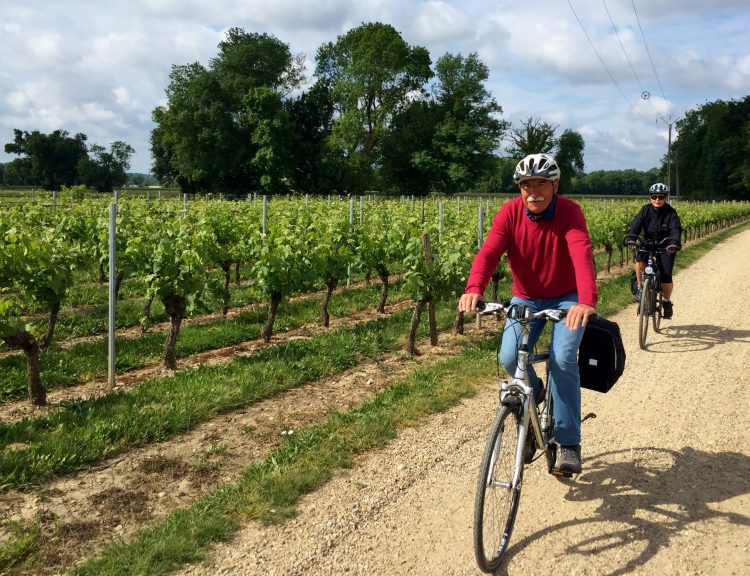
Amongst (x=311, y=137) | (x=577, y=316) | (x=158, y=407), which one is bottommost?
(x=158, y=407)

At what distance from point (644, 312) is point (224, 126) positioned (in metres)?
42.5

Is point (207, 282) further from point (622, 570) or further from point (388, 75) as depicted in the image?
point (388, 75)

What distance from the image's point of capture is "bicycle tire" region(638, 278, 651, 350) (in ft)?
24.6

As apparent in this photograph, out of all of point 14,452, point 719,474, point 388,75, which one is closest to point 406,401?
point 719,474

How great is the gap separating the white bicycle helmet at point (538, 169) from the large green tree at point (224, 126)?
42767 millimetres

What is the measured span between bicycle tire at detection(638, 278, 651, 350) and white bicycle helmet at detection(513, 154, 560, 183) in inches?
185

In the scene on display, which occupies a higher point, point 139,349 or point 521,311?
point 521,311

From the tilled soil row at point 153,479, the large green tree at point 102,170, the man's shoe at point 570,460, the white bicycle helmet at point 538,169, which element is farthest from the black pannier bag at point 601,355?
the large green tree at point 102,170

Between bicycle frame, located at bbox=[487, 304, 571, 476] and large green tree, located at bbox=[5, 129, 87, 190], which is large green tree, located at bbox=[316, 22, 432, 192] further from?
bicycle frame, located at bbox=[487, 304, 571, 476]

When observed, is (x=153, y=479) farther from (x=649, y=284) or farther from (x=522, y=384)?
(x=649, y=284)

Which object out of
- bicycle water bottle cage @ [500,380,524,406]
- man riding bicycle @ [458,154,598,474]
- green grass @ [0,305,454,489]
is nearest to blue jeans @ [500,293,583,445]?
man riding bicycle @ [458,154,598,474]

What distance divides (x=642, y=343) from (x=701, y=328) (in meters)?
1.63

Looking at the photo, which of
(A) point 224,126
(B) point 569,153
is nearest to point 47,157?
(A) point 224,126

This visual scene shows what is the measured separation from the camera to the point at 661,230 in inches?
314
